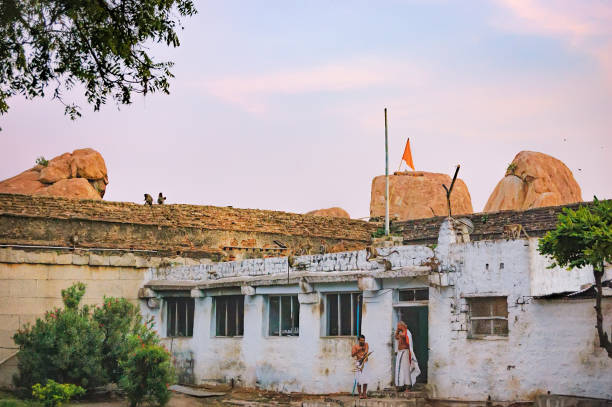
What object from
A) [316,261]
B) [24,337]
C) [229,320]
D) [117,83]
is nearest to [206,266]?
[229,320]

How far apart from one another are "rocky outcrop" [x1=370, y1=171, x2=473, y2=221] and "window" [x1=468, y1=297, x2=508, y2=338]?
26.1 metres

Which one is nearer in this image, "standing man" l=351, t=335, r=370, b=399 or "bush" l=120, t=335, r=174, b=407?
"standing man" l=351, t=335, r=370, b=399

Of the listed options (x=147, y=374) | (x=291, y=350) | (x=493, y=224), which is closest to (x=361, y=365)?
(x=291, y=350)

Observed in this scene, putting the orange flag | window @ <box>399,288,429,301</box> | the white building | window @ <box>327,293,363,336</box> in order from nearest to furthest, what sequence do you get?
1. the white building
2. window @ <box>399,288,429,301</box>
3. window @ <box>327,293,363,336</box>
4. the orange flag

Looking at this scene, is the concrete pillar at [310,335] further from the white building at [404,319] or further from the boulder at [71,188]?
the boulder at [71,188]

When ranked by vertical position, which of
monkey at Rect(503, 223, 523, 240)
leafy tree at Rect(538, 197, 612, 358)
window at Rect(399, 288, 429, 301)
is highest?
monkey at Rect(503, 223, 523, 240)

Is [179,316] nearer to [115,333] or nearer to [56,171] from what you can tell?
[115,333]

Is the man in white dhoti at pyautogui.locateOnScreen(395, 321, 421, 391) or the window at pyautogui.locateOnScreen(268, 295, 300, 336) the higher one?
the window at pyautogui.locateOnScreen(268, 295, 300, 336)

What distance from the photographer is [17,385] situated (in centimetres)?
1625

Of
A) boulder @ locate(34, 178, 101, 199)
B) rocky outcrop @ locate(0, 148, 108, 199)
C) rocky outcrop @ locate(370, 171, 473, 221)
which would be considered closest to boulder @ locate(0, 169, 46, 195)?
rocky outcrop @ locate(0, 148, 108, 199)

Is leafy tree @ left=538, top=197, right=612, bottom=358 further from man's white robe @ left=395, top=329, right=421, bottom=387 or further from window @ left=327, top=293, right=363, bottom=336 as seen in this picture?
window @ left=327, top=293, right=363, bottom=336

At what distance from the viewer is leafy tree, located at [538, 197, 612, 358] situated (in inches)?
466

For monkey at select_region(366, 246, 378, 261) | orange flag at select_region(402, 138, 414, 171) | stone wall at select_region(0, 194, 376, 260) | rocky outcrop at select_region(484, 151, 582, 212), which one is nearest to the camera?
monkey at select_region(366, 246, 378, 261)

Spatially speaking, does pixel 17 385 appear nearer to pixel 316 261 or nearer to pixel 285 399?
pixel 285 399
